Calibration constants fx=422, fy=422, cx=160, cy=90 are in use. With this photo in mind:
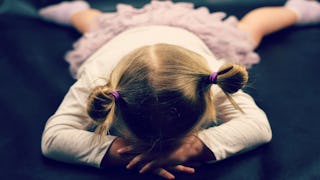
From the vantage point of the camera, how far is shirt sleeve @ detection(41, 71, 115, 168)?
796 mm

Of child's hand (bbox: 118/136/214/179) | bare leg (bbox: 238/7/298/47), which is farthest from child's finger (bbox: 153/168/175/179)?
bare leg (bbox: 238/7/298/47)

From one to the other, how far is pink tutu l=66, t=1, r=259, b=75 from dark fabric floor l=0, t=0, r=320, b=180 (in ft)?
0.16

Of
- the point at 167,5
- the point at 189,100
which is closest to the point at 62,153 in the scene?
the point at 189,100

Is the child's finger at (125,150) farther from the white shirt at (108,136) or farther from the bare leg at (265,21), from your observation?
the bare leg at (265,21)

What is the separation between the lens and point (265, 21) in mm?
1239

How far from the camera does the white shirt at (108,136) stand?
798 mm

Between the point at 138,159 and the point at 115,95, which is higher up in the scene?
the point at 115,95

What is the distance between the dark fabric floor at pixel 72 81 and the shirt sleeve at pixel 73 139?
0.09ft

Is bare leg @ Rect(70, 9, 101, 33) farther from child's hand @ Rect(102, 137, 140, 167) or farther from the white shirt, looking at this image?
child's hand @ Rect(102, 137, 140, 167)

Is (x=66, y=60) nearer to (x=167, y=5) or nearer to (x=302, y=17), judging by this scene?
(x=167, y=5)

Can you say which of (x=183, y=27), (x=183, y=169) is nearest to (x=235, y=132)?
(x=183, y=169)

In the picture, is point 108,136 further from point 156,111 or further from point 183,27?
point 183,27

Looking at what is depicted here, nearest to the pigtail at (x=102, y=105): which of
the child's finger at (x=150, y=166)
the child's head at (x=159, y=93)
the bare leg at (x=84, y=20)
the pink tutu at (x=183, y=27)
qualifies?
the child's head at (x=159, y=93)

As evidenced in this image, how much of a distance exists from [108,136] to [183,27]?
1.36 feet
